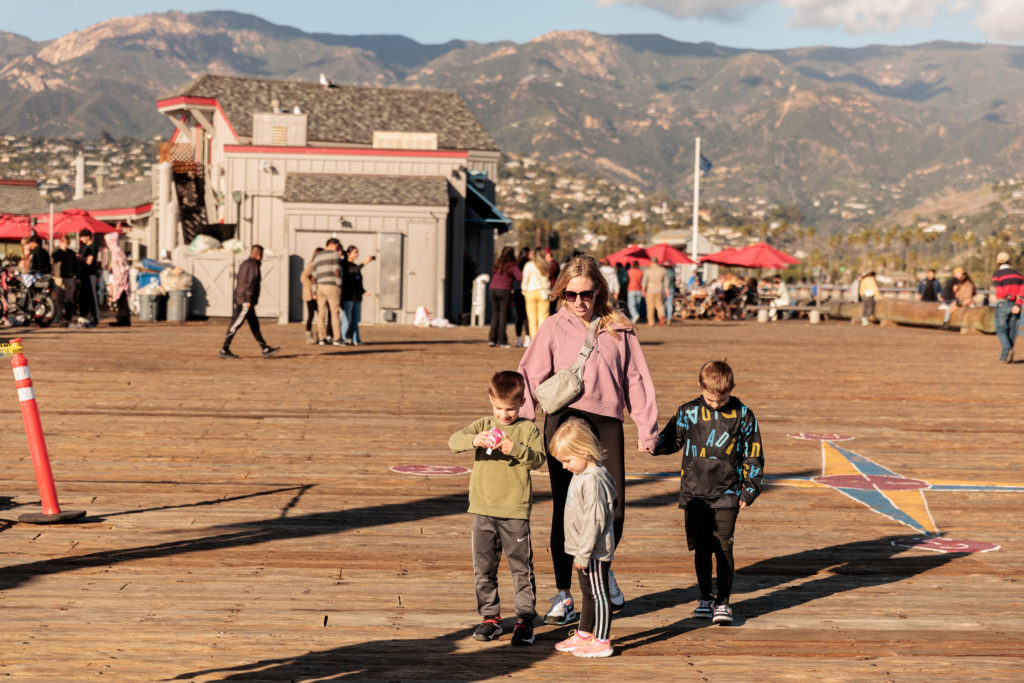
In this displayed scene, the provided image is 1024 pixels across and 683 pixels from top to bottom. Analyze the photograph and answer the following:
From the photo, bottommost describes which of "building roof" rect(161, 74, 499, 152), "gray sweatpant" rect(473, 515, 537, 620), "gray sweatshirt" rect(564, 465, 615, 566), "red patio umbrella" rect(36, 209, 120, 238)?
"gray sweatpant" rect(473, 515, 537, 620)

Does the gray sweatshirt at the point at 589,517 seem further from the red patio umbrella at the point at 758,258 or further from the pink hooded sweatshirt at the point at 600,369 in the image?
the red patio umbrella at the point at 758,258

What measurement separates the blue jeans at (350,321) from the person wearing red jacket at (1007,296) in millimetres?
11297

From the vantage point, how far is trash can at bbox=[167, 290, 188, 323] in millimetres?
29844

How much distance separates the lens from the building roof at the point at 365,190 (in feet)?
103

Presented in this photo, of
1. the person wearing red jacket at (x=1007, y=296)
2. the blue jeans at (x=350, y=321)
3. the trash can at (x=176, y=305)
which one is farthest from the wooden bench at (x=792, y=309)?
the blue jeans at (x=350, y=321)

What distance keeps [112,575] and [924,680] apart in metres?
4.22

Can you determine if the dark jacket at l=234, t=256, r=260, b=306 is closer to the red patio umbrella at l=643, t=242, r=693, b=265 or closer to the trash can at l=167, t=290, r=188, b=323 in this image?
the trash can at l=167, t=290, r=188, b=323

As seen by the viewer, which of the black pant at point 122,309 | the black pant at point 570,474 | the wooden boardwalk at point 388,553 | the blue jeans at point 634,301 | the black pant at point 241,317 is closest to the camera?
the wooden boardwalk at point 388,553

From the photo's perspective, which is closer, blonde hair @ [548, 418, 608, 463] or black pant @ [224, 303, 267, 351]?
blonde hair @ [548, 418, 608, 463]

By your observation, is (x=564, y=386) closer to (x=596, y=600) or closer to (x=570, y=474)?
(x=570, y=474)

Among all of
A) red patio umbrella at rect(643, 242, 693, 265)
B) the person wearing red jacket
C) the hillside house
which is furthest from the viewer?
red patio umbrella at rect(643, 242, 693, 265)

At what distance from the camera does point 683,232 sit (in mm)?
57250

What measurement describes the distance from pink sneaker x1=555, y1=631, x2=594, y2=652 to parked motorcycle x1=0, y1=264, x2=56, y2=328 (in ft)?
68.5

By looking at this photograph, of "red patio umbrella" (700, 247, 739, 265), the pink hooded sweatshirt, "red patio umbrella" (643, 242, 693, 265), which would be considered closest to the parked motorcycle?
"red patio umbrella" (643, 242, 693, 265)
